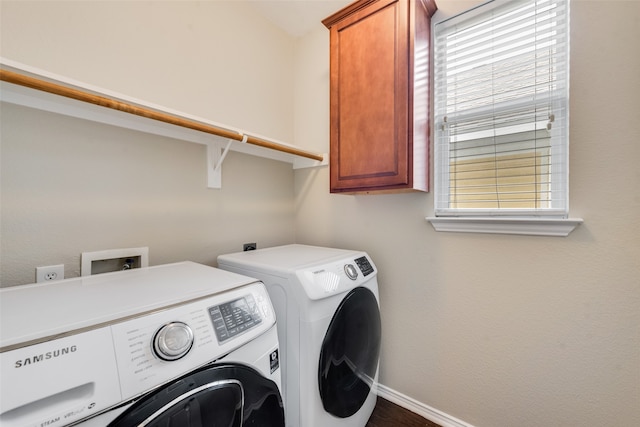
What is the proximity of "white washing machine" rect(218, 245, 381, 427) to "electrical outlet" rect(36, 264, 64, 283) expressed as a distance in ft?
2.08

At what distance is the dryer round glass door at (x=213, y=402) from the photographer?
56 centimetres

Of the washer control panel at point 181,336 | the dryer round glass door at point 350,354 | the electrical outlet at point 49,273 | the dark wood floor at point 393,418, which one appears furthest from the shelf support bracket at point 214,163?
the dark wood floor at point 393,418

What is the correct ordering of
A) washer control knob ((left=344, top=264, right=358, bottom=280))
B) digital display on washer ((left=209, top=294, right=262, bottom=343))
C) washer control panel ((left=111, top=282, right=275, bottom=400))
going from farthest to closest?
washer control knob ((left=344, top=264, right=358, bottom=280))
digital display on washer ((left=209, top=294, right=262, bottom=343))
washer control panel ((left=111, top=282, right=275, bottom=400))

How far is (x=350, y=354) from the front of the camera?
1187 mm

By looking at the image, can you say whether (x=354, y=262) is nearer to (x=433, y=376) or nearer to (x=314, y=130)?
(x=433, y=376)

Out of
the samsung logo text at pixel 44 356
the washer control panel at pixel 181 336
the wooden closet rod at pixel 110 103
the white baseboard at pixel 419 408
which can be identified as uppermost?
the wooden closet rod at pixel 110 103

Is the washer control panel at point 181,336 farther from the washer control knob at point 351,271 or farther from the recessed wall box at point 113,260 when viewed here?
the recessed wall box at point 113,260

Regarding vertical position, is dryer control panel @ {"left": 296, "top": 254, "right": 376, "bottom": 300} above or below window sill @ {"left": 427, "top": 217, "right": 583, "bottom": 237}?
below

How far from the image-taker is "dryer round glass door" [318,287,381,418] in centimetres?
108

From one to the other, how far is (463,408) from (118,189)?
2.02 meters

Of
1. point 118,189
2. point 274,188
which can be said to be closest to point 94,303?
point 118,189

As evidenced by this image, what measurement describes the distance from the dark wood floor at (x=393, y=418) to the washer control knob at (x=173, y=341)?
1.27m

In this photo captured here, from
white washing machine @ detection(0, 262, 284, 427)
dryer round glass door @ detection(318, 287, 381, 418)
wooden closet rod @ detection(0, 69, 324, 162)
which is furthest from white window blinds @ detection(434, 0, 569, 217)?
white washing machine @ detection(0, 262, 284, 427)

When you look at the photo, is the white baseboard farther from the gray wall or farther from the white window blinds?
the white window blinds
